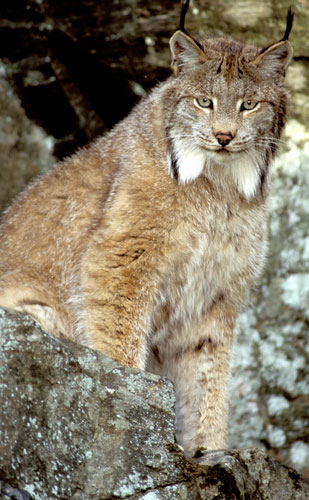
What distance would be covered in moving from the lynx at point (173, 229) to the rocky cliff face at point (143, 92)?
124cm

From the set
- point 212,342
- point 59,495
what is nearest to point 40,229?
point 212,342

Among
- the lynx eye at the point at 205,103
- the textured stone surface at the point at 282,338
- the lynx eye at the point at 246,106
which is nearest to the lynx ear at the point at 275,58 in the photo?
the lynx eye at the point at 246,106

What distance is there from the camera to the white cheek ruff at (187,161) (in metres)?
5.43

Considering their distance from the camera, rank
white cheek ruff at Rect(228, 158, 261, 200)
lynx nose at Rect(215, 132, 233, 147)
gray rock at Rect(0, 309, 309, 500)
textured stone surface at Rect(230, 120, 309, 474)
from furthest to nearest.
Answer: textured stone surface at Rect(230, 120, 309, 474)
white cheek ruff at Rect(228, 158, 261, 200)
lynx nose at Rect(215, 132, 233, 147)
gray rock at Rect(0, 309, 309, 500)

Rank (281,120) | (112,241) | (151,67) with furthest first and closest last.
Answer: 1. (151,67)
2. (281,120)
3. (112,241)

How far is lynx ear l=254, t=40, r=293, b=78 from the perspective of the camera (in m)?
5.45

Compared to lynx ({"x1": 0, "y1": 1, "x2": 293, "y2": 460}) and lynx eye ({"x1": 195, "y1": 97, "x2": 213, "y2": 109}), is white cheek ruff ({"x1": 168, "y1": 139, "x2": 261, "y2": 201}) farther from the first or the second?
lynx eye ({"x1": 195, "y1": 97, "x2": 213, "y2": 109})

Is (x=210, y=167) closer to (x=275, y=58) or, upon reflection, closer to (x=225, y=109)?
(x=225, y=109)

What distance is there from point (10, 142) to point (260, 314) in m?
2.51

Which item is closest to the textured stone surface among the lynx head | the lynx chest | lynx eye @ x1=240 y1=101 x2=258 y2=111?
the lynx chest

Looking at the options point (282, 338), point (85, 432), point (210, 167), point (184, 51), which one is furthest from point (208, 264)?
A: point (282, 338)

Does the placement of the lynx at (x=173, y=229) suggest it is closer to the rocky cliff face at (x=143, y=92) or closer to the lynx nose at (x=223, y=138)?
the lynx nose at (x=223, y=138)

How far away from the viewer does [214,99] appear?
5363 mm

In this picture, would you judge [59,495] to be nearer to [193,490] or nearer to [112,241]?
[193,490]
